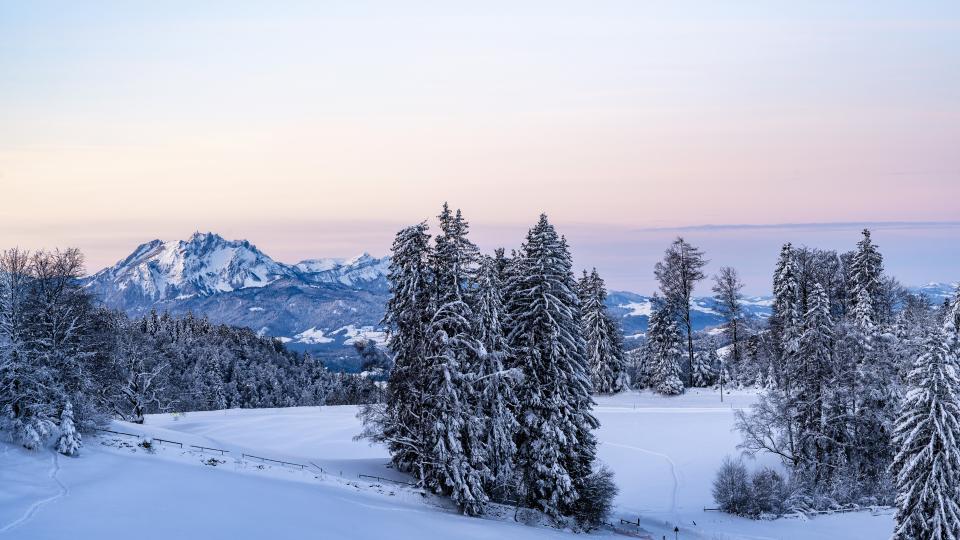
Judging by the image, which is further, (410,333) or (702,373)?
(702,373)

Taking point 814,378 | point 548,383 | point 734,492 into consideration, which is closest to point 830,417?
point 814,378

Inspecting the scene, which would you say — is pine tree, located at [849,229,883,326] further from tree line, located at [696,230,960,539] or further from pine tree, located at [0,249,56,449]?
pine tree, located at [0,249,56,449]

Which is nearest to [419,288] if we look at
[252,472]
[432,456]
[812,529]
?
[432,456]

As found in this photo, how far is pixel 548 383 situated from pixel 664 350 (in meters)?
33.7

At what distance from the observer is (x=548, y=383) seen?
1480 inches

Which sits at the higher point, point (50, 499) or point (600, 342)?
point (600, 342)

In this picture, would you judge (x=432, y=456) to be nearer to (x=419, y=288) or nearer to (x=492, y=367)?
(x=492, y=367)

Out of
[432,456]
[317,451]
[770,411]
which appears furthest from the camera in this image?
[317,451]

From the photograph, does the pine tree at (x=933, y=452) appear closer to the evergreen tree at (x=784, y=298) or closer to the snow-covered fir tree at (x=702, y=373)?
the evergreen tree at (x=784, y=298)

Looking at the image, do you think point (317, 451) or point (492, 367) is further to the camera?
point (317, 451)

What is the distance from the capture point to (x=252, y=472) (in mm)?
38250

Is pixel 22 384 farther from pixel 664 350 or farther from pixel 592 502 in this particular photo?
pixel 664 350

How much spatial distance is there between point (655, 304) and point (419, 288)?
4143cm

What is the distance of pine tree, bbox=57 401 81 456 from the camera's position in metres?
34.6
